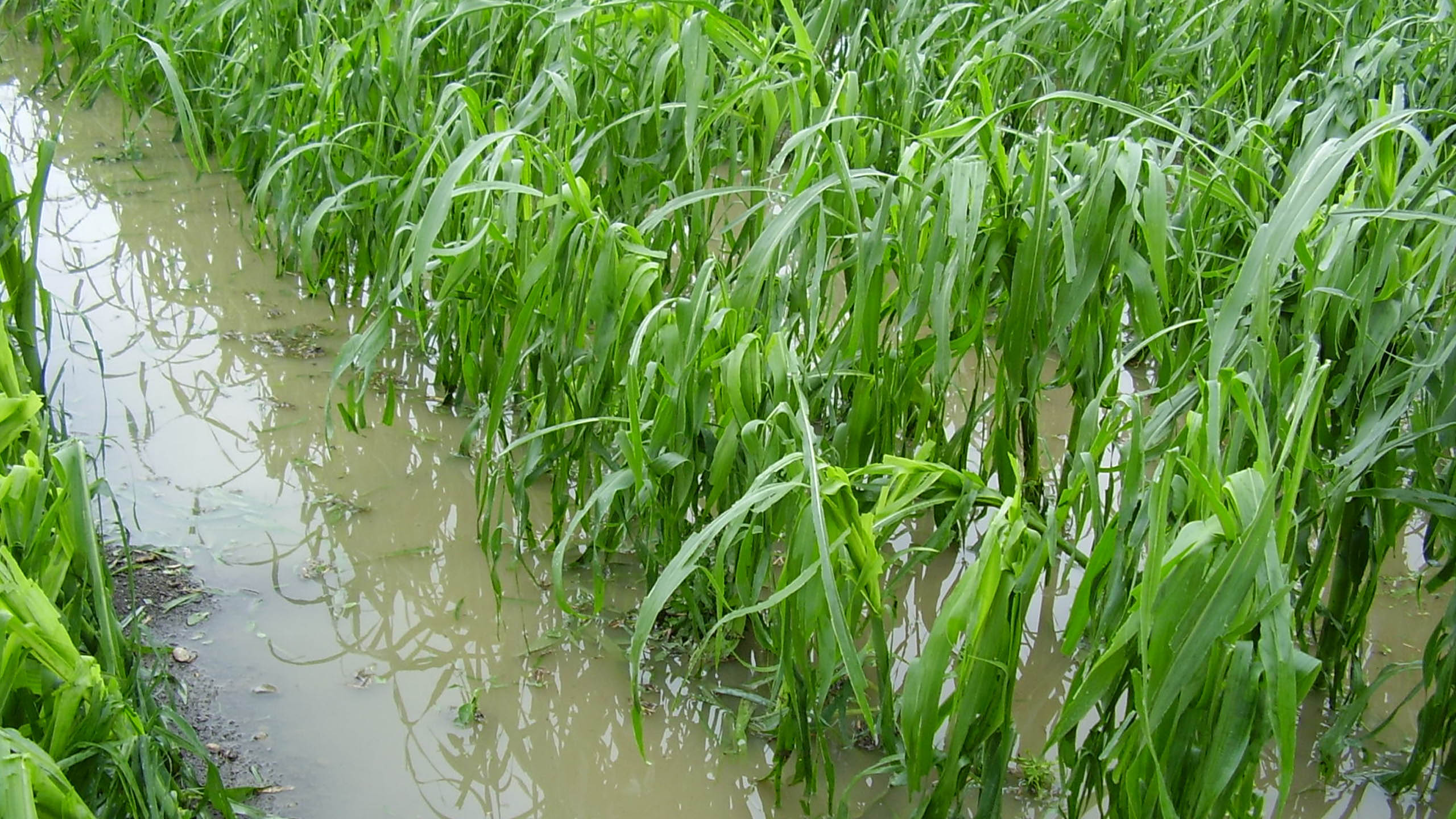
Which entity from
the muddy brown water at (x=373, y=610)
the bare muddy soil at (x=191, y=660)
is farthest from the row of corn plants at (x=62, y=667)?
the muddy brown water at (x=373, y=610)

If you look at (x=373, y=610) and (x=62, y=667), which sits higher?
(x=62, y=667)

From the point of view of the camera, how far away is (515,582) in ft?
7.69

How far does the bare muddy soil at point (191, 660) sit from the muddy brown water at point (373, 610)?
0.05 ft

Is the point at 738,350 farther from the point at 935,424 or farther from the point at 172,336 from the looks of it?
the point at 172,336

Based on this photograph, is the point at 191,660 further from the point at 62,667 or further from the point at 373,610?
the point at 62,667

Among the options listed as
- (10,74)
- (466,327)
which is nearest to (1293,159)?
(466,327)

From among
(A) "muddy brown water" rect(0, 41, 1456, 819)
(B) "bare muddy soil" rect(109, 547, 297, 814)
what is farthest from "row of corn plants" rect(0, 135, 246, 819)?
(A) "muddy brown water" rect(0, 41, 1456, 819)

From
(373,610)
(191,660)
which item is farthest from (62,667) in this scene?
(373,610)

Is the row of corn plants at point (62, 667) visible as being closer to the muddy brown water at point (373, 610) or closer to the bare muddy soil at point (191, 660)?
the bare muddy soil at point (191, 660)

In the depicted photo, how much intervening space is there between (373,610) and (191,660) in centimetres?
30

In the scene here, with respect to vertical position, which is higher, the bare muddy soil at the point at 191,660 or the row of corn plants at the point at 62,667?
the row of corn plants at the point at 62,667

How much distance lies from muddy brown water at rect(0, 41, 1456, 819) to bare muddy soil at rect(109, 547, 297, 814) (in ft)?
0.05

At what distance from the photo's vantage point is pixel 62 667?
1.44 meters

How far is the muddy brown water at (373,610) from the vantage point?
77.5 inches
